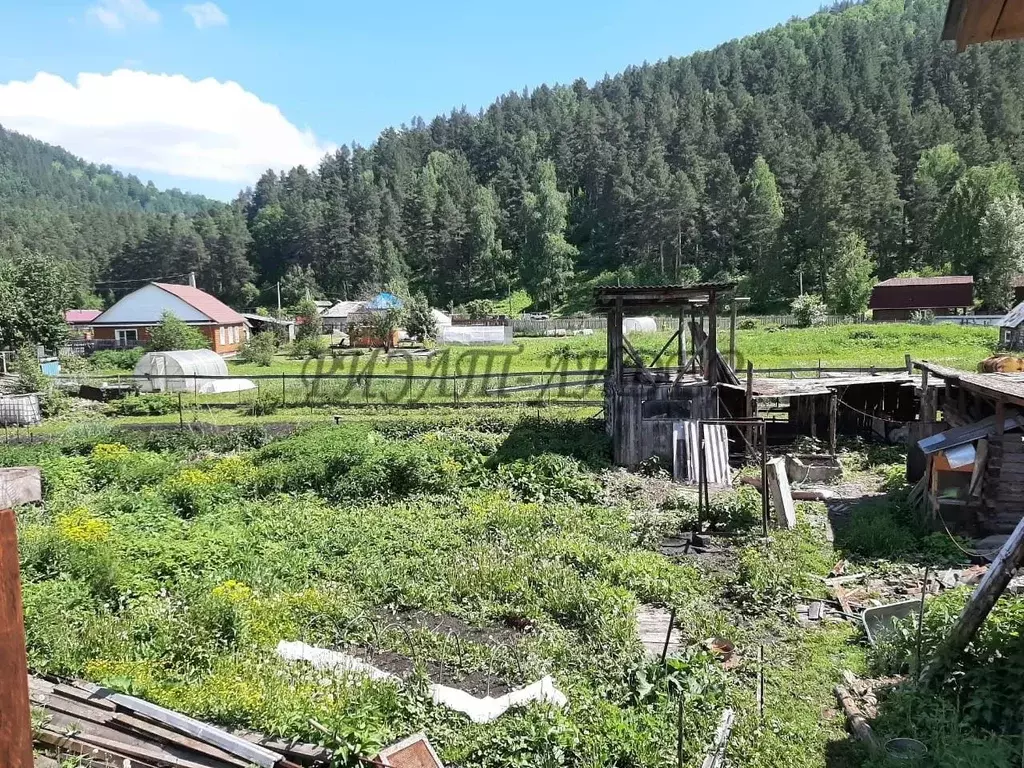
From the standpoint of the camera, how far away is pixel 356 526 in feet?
40.8

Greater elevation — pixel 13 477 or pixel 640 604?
pixel 13 477

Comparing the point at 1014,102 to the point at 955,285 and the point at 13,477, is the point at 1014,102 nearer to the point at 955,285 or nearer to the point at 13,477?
the point at 955,285

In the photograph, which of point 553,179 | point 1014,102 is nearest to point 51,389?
point 553,179

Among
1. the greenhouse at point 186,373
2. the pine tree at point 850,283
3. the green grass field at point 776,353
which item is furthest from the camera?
the pine tree at point 850,283

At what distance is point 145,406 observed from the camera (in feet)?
84.9

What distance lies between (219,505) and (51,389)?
683 inches

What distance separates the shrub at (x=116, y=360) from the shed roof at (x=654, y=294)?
103 feet

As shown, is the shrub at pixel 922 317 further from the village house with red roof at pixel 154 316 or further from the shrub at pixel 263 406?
the village house with red roof at pixel 154 316

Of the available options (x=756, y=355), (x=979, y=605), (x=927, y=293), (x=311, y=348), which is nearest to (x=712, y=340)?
(x=979, y=605)

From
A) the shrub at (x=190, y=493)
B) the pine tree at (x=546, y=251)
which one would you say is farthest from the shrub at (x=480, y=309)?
the shrub at (x=190, y=493)

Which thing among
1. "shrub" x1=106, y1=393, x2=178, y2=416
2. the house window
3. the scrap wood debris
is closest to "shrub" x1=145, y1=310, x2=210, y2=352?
the house window

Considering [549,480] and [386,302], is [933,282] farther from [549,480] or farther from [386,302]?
[549,480]

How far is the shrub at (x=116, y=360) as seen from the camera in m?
39.3

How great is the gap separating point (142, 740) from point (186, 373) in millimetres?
28620
